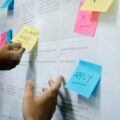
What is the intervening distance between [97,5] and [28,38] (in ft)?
1.11

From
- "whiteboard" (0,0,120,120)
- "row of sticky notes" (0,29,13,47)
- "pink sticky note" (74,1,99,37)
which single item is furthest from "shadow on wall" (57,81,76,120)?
"row of sticky notes" (0,29,13,47)

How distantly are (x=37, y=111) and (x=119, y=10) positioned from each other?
13.7 inches

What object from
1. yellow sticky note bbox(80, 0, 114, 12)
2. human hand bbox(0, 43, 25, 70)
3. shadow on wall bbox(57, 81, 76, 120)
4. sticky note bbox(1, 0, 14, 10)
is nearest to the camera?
yellow sticky note bbox(80, 0, 114, 12)

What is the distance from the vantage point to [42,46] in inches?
33.8

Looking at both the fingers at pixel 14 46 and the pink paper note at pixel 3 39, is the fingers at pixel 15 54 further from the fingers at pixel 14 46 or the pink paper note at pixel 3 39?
the pink paper note at pixel 3 39

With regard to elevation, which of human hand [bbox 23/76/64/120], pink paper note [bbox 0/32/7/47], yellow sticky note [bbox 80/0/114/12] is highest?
yellow sticky note [bbox 80/0/114/12]

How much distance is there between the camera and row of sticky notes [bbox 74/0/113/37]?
598mm

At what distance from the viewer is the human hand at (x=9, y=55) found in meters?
0.82

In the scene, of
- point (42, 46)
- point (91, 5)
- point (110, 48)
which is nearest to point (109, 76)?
point (110, 48)

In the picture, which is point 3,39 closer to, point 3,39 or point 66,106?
point 3,39

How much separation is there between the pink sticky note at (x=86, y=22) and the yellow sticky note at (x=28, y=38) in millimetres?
219

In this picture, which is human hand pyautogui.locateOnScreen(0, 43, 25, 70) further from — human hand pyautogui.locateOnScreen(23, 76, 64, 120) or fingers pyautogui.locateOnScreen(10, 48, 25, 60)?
human hand pyautogui.locateOnScreen(23, 76, 64, 120)

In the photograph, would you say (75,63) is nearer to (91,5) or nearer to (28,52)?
(91,5)

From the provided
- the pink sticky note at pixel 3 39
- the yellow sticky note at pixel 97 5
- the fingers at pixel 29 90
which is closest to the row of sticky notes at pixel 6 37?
the pink sticky note at pixel 3 39
